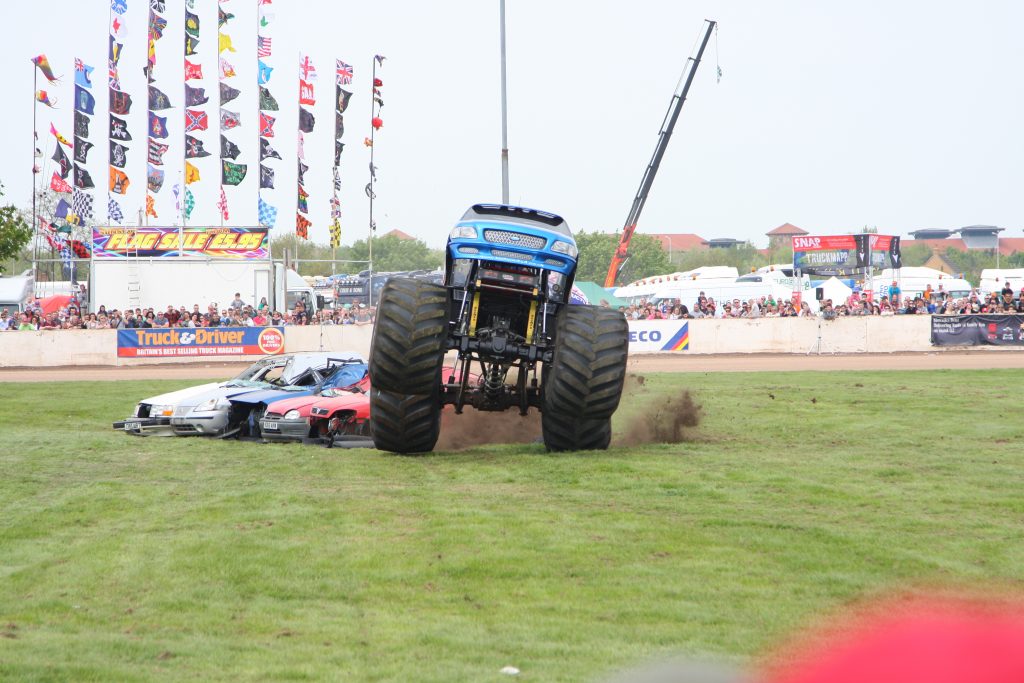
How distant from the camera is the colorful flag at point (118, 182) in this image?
148 feet

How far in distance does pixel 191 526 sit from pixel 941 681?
9.06 m

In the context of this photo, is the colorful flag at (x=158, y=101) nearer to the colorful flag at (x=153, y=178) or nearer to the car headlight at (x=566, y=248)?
the colorful flag at (x=153, y=178)

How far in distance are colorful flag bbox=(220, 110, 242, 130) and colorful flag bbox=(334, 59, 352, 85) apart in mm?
6700

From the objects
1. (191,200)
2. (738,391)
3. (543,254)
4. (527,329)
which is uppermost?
(191,200)

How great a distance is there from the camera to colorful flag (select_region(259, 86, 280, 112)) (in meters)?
46.7

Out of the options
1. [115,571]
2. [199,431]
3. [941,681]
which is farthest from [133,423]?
[941,681]

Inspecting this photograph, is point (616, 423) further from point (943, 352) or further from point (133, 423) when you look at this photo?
point (943, 352)

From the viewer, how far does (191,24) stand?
44219 millimetres

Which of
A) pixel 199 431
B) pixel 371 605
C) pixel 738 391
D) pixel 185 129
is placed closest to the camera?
pixel 371 605

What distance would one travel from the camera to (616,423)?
60.7ft

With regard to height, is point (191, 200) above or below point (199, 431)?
above

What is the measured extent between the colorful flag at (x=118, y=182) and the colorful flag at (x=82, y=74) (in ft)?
Result: 10.6

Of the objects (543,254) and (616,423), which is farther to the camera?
(616,423)

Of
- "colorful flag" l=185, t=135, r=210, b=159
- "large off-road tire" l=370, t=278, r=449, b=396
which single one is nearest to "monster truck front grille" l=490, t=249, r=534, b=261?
"large off-road tire" l=370, t=278, r=449, b=396
